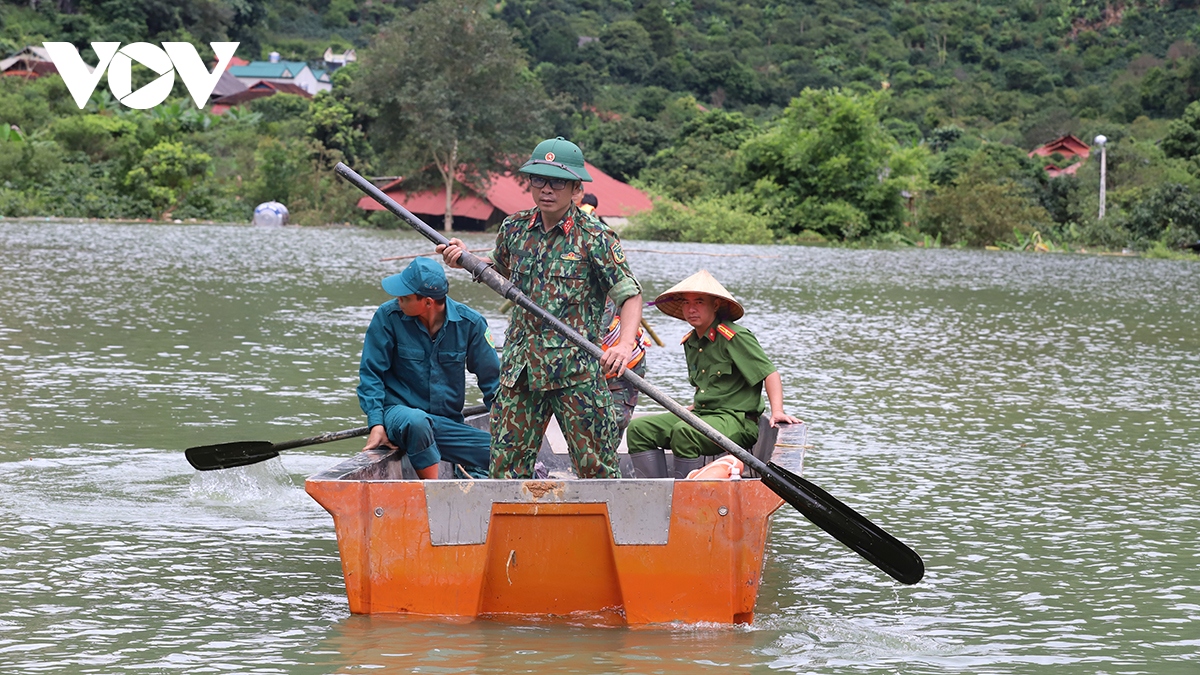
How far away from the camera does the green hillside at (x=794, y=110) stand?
142ft

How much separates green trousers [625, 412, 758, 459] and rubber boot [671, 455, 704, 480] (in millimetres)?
35

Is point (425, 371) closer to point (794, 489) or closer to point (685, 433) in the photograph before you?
point (685, 433)

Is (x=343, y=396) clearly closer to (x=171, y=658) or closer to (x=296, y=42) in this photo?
(x=171, y=658)

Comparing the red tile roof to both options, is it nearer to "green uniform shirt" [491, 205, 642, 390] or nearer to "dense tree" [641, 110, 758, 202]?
"dense tree" [641, 110, 758, 202]

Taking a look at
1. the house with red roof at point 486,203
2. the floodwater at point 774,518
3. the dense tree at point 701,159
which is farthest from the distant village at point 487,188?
the floodwater at point 774,518

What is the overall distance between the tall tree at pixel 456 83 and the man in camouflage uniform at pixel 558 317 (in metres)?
39.5

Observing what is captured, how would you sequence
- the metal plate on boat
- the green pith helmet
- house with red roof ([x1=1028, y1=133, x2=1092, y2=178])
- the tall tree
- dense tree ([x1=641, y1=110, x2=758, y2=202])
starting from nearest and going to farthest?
1. the metal plate on boat
2. the green pith helmet
3. the tall tree
4. dense tree ([x1=641, y1=110, x2=758, y2=202])
5. house with red roof ([x1=1028, y1=133, x2=1092, y2=178])

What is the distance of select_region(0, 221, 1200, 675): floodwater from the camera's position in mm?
4965

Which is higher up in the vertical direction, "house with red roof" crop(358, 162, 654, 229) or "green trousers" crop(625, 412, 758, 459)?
"house with red roof" crop(358, 162, 654, 229)

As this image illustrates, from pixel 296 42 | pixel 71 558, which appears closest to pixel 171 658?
pixel 71 558

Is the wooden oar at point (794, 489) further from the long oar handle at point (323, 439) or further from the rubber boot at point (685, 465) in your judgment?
the long oar handle at point (323, 439)

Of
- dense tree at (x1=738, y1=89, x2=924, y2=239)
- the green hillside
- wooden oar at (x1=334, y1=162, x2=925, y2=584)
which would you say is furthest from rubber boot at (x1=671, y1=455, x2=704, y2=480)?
dense tree at (x1=738, y1=89, x2=924, y2=239)

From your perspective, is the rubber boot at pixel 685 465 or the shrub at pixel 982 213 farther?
the shrub at pixel 982 213

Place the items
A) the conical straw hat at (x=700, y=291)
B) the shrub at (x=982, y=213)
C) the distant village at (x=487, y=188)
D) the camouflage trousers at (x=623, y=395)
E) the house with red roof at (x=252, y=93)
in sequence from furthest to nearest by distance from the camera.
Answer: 1. the house with red roof at (x=252, y=93)
2. the distant village at (x=487, y=188)
3. the shrub at (x=982, y=213)
4. the camouflage trousers at (x=623, y=395)
5. the conical straw hat at (x=700, y=291)
